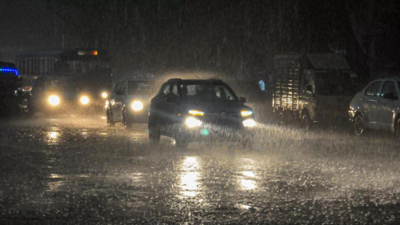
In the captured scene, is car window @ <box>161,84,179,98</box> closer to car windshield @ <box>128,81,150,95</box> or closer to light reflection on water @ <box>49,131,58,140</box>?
light reflection on water @ <box>49,131,58,140</box>

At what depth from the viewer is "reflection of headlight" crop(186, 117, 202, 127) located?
51.1ft

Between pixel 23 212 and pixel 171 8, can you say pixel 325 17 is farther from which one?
pixel 23 212

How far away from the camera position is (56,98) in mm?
30797

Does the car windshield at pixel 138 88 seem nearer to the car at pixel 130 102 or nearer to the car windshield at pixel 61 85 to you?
the car at pixel 130 102

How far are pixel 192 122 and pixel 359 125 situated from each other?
6.37 metres

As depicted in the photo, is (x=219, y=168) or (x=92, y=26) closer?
(x=219, y=168)

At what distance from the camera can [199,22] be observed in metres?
53.6

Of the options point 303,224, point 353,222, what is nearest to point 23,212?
point 303,224

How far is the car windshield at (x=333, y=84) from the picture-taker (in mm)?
22828

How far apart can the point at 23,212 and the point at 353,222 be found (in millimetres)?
3580

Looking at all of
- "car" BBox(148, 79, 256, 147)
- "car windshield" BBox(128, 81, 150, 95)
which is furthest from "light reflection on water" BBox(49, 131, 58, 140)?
"car windshield" BBox(128, 81, 150, 95)

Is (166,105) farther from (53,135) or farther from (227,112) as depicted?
(53,135)

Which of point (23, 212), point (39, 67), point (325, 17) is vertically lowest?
point (23, 212)

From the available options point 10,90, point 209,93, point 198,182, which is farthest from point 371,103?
point 10,90
